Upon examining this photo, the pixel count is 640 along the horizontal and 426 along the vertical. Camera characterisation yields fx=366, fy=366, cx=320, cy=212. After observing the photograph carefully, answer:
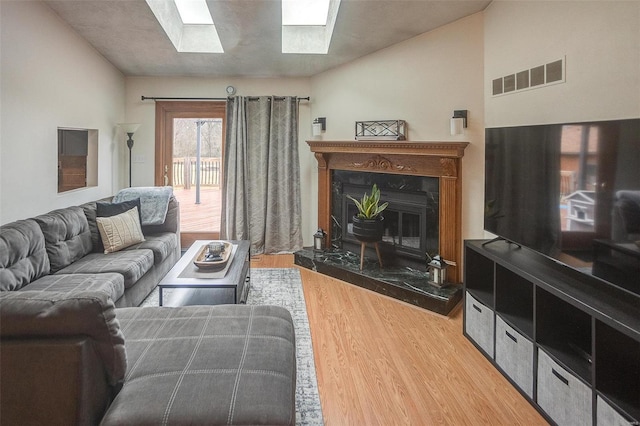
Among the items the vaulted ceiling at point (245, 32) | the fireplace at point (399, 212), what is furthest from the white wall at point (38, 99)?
the fireplace at point (399, 212)

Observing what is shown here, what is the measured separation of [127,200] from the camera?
4047mm

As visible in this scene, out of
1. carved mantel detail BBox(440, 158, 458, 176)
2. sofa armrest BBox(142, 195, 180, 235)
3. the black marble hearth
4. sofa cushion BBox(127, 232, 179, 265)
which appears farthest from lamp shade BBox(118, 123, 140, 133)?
carved mantel detail BBox(440, 158, 458, 176)

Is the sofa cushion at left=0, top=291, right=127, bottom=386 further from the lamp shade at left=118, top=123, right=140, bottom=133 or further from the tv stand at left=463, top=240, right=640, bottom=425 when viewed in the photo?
the lamp shade at left=118, top=123, right=140, bottom=133

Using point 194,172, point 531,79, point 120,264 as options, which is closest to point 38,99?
point 120,264

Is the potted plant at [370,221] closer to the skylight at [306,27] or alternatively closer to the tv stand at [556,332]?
the tv stand at [556,332]

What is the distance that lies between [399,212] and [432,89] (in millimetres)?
1281

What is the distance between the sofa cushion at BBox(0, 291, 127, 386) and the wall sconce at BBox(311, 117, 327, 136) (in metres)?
3.81

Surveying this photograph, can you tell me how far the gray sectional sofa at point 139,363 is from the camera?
3.73 feet

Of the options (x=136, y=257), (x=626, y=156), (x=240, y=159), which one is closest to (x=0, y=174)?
(x=136, y=257)

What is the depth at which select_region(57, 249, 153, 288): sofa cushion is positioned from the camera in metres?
2.87

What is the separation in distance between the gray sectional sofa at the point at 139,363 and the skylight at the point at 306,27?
3183 millimetres

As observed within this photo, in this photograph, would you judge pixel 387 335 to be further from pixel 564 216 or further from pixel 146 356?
pixel 146 356

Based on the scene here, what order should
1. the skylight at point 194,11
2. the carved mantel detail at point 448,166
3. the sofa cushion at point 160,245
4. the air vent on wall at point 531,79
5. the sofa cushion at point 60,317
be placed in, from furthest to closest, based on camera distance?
1. the skylight at point 194,11
2. the sofa cushion at point 160,245
3. the carved mantel detail at point 448,166
4. the air vent on wall at point 531,79
5. the sofa cushion at point 60,317

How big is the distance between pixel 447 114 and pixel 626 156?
1940 mm
